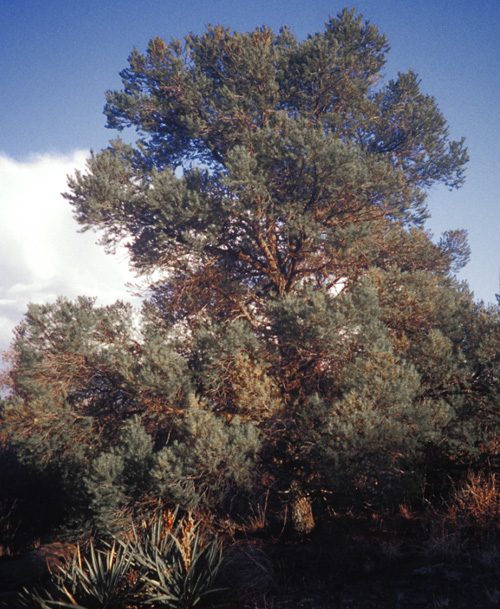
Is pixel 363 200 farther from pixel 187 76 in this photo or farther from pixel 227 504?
pixel 227 504

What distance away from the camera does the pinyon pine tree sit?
718cm

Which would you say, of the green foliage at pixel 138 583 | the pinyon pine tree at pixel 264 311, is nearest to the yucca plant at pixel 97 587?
the green foliage at pixel 138 583

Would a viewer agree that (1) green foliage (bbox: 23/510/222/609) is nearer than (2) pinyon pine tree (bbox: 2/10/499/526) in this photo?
Yes

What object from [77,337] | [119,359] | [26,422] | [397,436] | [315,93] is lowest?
[397,436]

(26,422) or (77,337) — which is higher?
(77,337)

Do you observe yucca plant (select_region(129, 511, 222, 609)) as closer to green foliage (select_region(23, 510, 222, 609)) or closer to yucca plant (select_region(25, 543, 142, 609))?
green foliage (select_region(23, 510, 222, 609))

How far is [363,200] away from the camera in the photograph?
368 inches

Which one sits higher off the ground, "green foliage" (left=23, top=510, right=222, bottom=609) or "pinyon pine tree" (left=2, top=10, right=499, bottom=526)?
"pinyon pine tree" (left=2, top=10, right=499, bottom=526)

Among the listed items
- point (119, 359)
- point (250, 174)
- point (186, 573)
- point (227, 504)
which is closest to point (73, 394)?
point (119, 359)

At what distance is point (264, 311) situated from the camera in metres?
8.62

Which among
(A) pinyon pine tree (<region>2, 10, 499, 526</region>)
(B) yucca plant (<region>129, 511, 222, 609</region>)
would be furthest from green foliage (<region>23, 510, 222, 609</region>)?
(A) pinyon pine tree (<region>2, 10, 499, 526</region>)

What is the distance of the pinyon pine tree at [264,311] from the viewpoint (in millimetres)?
7184

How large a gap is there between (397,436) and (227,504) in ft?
11.6

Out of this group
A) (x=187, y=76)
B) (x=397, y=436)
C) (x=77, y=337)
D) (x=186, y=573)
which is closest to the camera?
(x=186, y=573)
